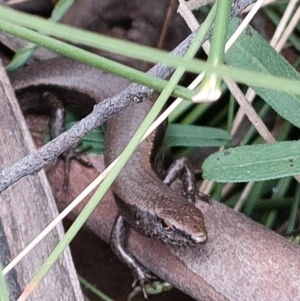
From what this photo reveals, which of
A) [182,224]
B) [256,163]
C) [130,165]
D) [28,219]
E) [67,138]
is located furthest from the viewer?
[130,165]

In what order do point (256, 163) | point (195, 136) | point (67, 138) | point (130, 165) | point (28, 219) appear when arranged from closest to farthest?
1. point (67, 138)
2. point (256, 163)
3. point (28, 219)
4. point (195, 136)
5. point (130, 165)

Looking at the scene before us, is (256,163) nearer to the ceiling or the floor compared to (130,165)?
nearer to the floor

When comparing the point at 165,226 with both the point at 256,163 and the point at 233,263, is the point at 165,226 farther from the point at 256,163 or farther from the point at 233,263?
the point at 256,163

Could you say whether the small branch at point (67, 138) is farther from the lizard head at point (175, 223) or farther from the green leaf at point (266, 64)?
the lizard head at point (175, 223)

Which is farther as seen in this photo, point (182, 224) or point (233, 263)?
point (182, 224)

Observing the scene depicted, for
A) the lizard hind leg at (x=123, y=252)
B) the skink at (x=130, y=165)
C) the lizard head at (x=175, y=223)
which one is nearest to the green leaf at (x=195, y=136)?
the skink at (x=130, y=165)

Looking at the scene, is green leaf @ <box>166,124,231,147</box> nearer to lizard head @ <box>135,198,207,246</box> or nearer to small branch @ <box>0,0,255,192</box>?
lizard head @ <box>135,198,207,246</box>

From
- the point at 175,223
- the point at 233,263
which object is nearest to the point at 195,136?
the point at 175,223
